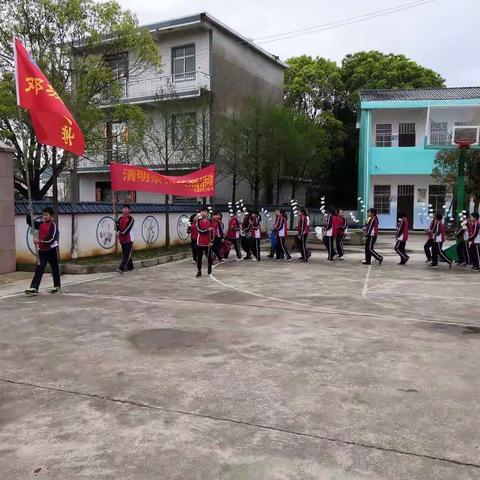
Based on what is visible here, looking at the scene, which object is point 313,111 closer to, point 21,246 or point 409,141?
point 409,141

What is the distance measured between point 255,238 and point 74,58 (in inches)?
283

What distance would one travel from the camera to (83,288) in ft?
32.7

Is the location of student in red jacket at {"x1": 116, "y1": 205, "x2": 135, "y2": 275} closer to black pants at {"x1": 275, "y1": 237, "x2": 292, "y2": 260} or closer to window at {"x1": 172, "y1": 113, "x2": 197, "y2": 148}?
black pants at {"x1": 275, "y1": 237, "x2": 292, "y2": 260}

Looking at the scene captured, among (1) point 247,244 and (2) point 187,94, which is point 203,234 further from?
(2) point 187,94

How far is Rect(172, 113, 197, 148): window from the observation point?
64.7 ft

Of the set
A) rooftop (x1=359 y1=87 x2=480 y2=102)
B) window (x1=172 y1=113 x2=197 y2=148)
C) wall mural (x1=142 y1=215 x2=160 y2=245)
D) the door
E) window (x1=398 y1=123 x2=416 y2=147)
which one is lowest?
wall mural (x1=142 y1=215 x2=160 y2=245)

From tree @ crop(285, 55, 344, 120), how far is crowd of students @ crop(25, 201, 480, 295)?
14.9 meters

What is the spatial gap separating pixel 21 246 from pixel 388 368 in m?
9.96

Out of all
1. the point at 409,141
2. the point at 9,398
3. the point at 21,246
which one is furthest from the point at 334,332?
the point at 409,141

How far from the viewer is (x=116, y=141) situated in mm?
17625

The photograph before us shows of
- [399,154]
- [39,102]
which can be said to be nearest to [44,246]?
[39,102]

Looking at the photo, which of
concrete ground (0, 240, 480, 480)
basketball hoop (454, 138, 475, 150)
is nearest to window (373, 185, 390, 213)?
basketball hoop (454, 138, 475, 150)

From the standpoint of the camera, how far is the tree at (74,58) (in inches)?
543

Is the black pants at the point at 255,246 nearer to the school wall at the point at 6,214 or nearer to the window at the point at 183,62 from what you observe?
the school wall at the point at 6,214
